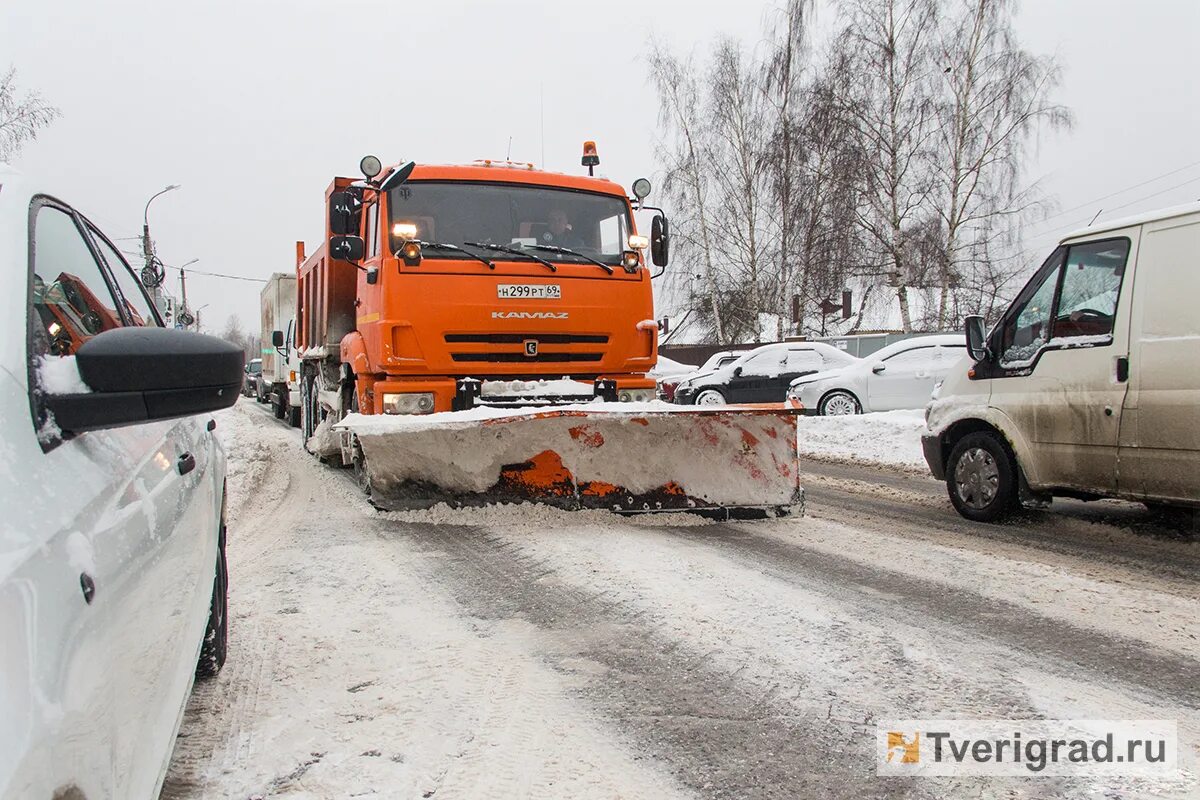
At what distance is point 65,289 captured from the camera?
6.54 ft

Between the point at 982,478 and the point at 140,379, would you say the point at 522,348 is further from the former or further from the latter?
the point at 140,379

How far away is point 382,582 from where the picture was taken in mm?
4398

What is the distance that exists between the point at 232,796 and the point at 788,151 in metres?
25.7

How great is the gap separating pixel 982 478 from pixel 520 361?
11.7ft

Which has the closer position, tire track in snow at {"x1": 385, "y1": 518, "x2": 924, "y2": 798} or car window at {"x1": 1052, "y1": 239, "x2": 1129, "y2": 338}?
tire track in snow at {"x1": 385, "y1": 518, "x2": 924, "y2": 798}

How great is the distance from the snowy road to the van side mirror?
4.22 feet

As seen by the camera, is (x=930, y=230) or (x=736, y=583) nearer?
(x=736, y=583)

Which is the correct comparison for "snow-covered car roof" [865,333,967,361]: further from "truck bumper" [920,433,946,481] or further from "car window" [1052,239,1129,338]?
"car window" [1052,239,1129,338]

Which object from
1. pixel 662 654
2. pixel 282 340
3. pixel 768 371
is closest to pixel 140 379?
pixel 662 654

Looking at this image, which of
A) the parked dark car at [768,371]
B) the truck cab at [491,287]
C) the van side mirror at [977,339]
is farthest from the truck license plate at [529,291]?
the parked dark car at [768,371]

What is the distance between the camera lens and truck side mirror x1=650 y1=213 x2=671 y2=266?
299 inches

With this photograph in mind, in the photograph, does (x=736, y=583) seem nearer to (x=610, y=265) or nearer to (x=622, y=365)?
(x=622, y=365)

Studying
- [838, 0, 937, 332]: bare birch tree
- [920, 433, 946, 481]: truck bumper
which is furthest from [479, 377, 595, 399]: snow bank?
[838, 0, 937, 332]: bare birch tree

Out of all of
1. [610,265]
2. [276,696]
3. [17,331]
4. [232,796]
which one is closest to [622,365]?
[610,265]
